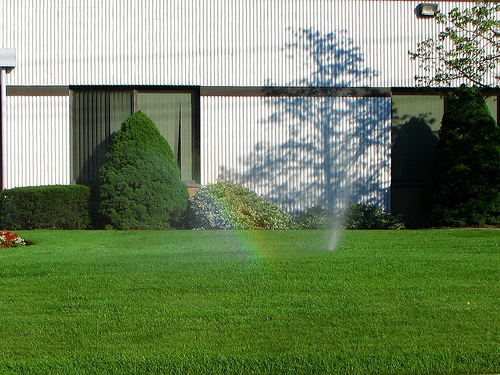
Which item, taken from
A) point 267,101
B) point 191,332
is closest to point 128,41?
point 267,101

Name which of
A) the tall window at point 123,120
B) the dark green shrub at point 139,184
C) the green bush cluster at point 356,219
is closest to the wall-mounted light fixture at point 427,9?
the green bush cluster at point 356,219

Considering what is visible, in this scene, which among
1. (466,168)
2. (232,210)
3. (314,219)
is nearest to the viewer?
(466,168)

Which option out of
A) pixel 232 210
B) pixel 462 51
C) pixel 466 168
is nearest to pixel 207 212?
pixel 232 210

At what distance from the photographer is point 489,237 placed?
11867 millimetres

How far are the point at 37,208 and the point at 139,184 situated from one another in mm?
2385

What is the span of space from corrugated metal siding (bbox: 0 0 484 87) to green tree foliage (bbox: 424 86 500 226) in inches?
93.3

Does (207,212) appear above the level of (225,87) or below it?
below

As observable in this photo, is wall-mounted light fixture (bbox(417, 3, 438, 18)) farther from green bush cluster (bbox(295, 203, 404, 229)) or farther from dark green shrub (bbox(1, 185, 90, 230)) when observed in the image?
dark green shrub (bbox(1, 185, 90, 230))

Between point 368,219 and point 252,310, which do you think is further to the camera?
point 368,219

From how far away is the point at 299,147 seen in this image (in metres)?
16.9

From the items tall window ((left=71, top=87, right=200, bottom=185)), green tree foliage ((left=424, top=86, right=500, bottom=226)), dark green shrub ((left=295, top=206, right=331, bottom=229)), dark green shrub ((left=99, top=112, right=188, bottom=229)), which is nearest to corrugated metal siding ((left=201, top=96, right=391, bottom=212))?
dark green shrub ((left=295, top=206, right=331, bottom=229))

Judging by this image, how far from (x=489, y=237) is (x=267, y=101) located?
7.11 m

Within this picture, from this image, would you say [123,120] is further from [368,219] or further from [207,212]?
[368,219]

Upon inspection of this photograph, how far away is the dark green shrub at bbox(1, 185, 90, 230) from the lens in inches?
567
